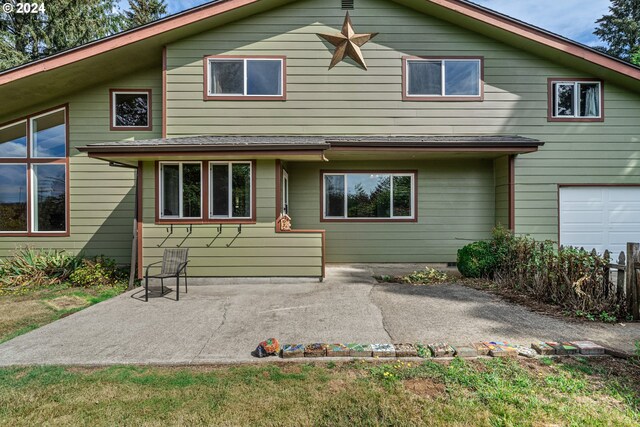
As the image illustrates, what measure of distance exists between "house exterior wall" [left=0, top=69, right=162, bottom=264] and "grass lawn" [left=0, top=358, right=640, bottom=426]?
5.58 meters

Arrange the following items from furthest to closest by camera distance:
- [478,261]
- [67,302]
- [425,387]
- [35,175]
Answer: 1. [35,175]
2. [478,261]
3. [67,302]
4. [425,387]

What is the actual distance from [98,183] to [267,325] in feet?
22.2

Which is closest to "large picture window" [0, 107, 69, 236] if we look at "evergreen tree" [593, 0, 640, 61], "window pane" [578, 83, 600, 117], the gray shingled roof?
the gray shingled roof

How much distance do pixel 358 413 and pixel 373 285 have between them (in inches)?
162

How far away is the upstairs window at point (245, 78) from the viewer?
772 cm

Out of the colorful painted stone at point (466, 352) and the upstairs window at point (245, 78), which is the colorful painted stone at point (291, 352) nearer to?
the colorful painted stone at point (466, 352)

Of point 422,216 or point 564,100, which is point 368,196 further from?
point 564,100

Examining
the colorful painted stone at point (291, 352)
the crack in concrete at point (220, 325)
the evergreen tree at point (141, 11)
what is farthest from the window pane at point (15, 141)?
the evergreen tree at point (141, 11)

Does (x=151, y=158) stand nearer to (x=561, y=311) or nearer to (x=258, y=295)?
(x=258, y=295)

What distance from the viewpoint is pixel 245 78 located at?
7742mm

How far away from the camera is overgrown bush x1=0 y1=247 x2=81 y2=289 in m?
7.05

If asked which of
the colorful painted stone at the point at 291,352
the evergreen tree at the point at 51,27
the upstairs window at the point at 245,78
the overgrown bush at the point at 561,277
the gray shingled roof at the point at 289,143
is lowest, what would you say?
the colorful painted stone at the point at 291,352

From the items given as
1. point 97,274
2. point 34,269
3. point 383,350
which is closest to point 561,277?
point 383,350

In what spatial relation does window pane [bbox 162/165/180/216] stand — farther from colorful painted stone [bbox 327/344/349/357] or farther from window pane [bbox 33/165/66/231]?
colorful painted stone [bbox 327/344/349/357]
